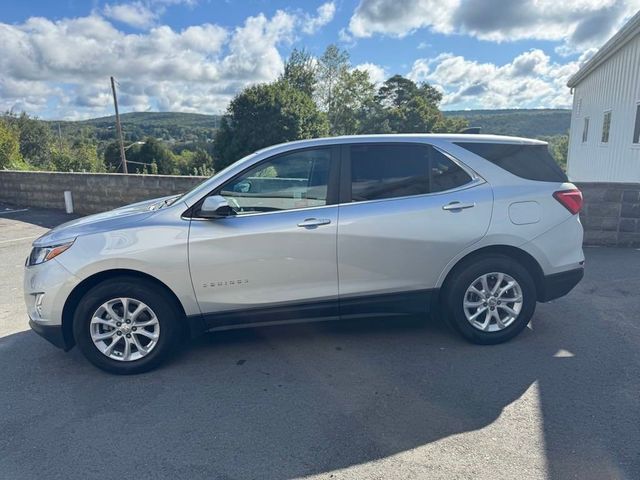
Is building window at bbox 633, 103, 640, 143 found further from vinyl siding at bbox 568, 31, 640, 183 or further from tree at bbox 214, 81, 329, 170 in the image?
tree at bbox 214, 81, 329, 170

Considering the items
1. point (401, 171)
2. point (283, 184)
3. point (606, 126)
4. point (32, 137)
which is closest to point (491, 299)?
point (401, 171)

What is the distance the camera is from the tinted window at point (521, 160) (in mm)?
3764

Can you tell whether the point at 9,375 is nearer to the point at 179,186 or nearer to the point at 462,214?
the point at 462,214

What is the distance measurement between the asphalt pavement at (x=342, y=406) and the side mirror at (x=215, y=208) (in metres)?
1.20

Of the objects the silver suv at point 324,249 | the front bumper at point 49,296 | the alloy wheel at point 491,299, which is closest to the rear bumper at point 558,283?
the silver suv at point 324,249

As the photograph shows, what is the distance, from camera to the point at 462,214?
11.9 feet

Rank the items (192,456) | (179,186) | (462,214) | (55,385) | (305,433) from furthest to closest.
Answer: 1. (179,186)
2. (462,214)
3. (55,385)
4. (305,433)
5. (192,456)

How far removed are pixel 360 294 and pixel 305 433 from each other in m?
1.23

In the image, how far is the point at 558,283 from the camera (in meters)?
3.85

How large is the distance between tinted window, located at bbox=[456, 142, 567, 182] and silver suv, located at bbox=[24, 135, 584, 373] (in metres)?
0.01

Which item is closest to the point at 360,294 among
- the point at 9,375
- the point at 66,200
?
the point at 9,375

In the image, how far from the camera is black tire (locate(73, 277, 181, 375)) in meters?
3.38

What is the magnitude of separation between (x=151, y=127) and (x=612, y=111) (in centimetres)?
8242

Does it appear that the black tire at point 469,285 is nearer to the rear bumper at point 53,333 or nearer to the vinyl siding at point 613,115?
the rear bumper at point 53,333
